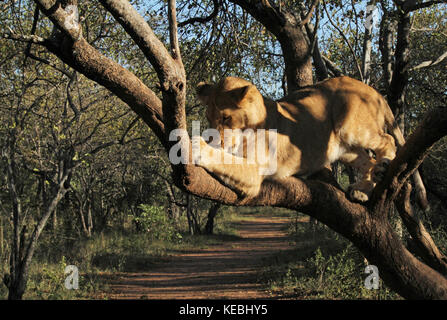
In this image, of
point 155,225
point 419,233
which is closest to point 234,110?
point 419,233

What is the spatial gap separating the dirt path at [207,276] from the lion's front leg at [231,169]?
7403 mm

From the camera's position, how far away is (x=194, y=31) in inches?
283

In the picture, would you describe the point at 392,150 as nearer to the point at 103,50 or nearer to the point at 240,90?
the point at 240,90

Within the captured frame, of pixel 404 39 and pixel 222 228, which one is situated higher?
pixel 404 39

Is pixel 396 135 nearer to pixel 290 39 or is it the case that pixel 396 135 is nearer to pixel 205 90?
pixel 290 39

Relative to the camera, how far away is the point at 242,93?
3457 mm

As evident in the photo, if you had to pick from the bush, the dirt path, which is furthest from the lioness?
the bush

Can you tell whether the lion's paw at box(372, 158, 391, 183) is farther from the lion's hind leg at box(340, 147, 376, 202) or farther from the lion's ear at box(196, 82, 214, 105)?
the lion's ear at box(196, 82, 214, 105)

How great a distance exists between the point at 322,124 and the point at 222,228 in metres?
18.7

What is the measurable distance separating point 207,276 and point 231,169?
400 inches

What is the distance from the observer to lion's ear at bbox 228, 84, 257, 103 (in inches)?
135

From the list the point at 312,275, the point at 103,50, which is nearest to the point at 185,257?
the point at 312,275

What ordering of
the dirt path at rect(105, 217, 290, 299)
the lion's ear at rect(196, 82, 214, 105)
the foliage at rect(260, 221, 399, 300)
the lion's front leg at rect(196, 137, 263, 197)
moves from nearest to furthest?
the lion's front leg at rect(196, 137, 263, 197) → the lion's ear at rect(196, 82, 214, 105) → the foliage at rect(260, 221, 399, 300) → the dirt path at rect(105, 217, 290, 299)

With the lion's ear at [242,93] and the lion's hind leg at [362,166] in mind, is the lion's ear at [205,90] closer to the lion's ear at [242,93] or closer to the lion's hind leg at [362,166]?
the lion's ear at [242,93]
